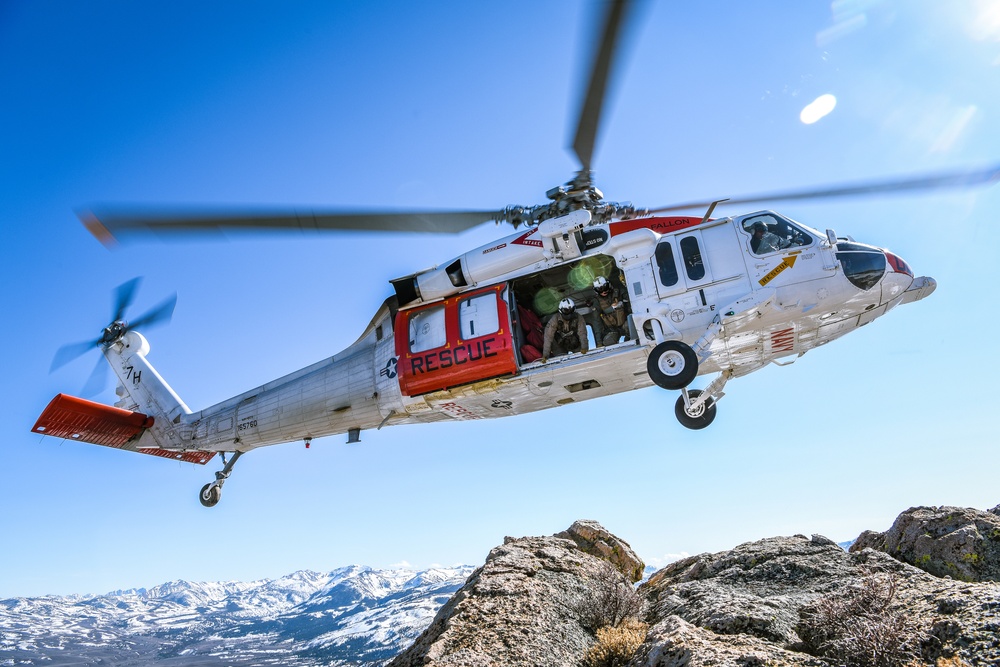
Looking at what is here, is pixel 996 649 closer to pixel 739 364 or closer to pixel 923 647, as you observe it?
pixel 923 647

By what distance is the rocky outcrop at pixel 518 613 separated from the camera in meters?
5.13

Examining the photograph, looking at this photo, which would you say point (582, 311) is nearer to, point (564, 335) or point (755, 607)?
point (564, 335)

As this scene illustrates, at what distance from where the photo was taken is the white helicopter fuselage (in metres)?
11.2

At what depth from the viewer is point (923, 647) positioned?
3818 mm

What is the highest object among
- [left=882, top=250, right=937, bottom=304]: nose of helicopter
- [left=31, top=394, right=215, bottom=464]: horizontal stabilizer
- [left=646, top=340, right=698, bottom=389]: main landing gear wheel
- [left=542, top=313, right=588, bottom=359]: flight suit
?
[left=31, top=394, right=215, bottom=464]: horizontal stabilizer

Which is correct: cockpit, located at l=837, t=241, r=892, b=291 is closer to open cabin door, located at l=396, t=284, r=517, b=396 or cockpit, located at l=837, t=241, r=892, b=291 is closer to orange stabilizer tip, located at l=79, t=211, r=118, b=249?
open cabin door, located at l=396, t=284, r=517, b=396

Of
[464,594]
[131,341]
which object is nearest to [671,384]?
[464,594]

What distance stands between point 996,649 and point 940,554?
3.04 m

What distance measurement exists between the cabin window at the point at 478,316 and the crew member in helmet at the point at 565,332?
1114 millimetres

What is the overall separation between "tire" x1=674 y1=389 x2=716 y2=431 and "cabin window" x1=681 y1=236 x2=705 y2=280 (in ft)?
8.05

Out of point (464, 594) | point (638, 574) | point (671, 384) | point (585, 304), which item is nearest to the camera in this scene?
point (464, 594)

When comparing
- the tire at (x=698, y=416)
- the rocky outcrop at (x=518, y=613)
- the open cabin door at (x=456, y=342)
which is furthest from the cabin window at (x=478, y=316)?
the rocky outcrop at (x=518, y=613)

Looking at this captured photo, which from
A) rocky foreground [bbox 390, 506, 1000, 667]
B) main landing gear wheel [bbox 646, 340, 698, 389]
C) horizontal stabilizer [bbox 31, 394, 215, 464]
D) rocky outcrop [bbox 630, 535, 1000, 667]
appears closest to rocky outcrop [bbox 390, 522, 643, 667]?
rocky foreground [bbox 390, 506, 1000, 667]

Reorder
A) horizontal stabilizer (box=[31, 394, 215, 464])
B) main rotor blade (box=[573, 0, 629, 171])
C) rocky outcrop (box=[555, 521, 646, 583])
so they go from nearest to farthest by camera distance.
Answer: main rotor blade (box=[573, 0, 629, 171]) → rocky outcrop (box=[555, 521, 646, 583]) → horizontal stabilizer (box=[31, 394, 215, 464])
